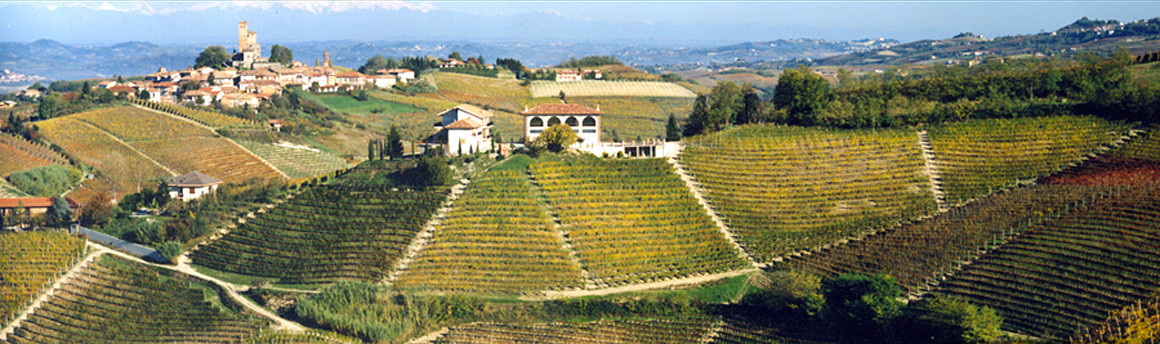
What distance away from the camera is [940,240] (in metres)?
39.3

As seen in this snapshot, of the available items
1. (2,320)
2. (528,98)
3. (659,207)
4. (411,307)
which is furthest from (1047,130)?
(528,98)

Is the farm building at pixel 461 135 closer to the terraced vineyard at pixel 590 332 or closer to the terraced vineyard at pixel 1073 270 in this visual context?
the terraced vineyard at pixel 590 332

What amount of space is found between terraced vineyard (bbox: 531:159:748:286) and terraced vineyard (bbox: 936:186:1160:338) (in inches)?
409

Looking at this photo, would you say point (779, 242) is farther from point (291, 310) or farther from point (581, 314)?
point (291, 310)

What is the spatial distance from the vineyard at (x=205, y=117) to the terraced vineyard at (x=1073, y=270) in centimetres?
5884

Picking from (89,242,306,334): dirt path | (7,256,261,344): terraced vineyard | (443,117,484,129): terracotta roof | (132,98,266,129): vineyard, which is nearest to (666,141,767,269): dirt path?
(443,117,484,129): terracotta roof

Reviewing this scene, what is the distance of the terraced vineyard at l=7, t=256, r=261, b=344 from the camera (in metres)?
37.8

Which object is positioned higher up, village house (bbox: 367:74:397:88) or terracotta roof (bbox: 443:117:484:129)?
terracotta roof (bbox: 443:117:484:129)

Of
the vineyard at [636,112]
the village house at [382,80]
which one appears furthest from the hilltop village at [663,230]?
the village house at [382,80]

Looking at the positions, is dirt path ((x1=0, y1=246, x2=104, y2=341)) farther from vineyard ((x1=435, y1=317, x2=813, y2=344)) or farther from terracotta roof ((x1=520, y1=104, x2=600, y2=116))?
terracotta roof ((x1=520, y1=104, x2=600, y2=116))

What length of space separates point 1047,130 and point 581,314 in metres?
27.7

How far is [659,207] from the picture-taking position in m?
→ 45.5

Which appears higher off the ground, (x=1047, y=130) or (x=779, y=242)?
(x=1047, y=130)

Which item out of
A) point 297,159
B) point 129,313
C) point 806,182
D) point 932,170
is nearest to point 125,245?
point 129,313
